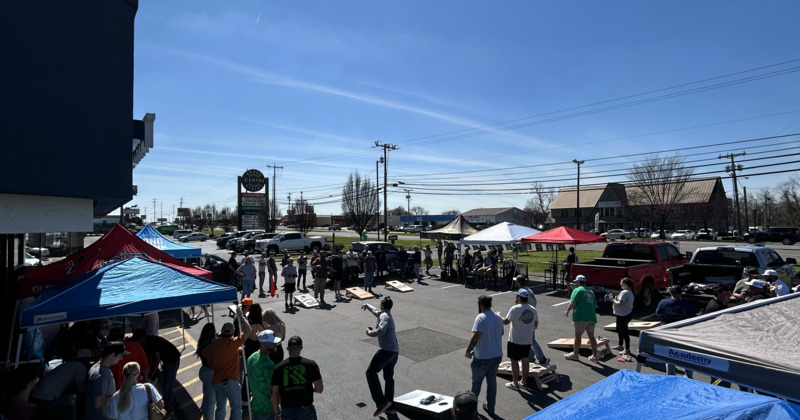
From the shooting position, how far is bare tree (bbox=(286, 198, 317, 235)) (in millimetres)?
55006

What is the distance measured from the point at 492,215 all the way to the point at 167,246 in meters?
106

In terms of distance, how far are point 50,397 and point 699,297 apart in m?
12.8

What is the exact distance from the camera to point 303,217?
2132 inches

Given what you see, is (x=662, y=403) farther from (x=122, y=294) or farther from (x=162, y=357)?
(x=122, y=294)

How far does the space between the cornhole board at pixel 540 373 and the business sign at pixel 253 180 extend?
46836mm

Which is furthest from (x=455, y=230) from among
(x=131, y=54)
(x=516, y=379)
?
(x=131, y=54)

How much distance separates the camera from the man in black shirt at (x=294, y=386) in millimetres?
4473

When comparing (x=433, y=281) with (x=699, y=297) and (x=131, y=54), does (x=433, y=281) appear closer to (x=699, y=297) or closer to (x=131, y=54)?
(x=699, y=297)

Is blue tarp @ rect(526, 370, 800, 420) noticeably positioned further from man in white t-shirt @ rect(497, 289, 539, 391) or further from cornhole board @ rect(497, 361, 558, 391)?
cornhole board @ rect(497, 361, 558, 391)

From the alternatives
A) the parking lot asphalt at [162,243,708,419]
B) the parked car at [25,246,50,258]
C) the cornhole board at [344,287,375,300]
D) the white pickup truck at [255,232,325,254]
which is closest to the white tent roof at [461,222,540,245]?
the parking lot asphalt at [162,243,708,419]

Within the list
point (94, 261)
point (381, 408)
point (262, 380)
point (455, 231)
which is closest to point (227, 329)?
point (262, 380)

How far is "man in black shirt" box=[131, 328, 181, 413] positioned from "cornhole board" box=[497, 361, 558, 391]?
531cm

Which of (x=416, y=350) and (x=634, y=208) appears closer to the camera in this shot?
(x=416, y=350)

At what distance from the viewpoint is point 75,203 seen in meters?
7.62
